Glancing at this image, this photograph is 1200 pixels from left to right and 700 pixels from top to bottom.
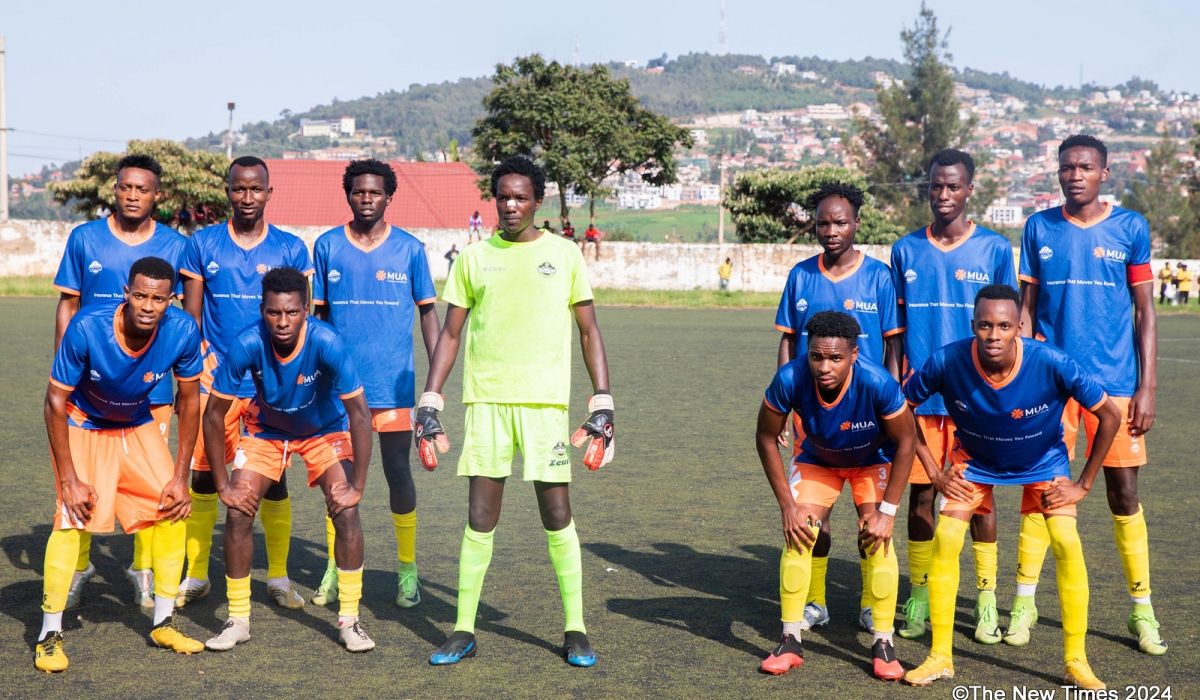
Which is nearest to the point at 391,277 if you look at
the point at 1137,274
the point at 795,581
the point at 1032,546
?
the point at 795,581

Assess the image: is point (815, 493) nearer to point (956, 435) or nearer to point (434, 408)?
point (956, 435)

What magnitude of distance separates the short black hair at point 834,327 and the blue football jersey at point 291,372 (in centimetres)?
218

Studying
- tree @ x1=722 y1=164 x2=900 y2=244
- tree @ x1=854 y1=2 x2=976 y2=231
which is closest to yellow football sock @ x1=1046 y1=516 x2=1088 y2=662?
tree @ x1=722 y1=164 x2=900 y2=244

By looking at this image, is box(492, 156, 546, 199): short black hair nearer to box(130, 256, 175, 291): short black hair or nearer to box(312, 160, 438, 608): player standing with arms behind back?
box(312, 160, 438, 608): player standing with arms behind back

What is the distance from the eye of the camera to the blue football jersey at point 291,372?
5211 millimetres

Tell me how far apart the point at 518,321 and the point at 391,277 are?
4.23 ft

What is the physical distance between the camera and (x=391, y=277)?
19.9 ft

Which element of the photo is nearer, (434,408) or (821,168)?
(434,408)

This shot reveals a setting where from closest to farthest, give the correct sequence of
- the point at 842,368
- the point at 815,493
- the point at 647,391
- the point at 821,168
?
the point at 842,368
the point at 815,493
the point at 647,391
the point at 821,168

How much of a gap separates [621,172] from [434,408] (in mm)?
37869

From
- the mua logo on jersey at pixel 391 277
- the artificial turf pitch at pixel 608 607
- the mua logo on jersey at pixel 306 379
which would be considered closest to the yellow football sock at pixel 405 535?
the artificial turf pitch at pixel 608 607

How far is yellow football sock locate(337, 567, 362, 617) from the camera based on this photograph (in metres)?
5.25

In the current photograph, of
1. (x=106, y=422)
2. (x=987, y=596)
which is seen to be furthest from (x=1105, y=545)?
(x=106, y=422)

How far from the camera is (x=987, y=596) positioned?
549 centimetres
